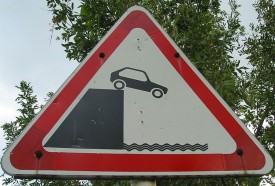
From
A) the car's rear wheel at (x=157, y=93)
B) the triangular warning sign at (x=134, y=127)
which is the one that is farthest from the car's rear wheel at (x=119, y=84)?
the car's rear wheel at (x=157, y=93)

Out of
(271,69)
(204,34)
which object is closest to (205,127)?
(204,34)

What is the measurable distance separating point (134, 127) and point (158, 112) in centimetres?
14

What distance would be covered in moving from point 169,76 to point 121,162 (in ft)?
1.70

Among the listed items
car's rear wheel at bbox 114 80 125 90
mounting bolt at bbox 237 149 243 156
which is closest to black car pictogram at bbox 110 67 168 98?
car's rear wheel at bbox 114 80 125 90

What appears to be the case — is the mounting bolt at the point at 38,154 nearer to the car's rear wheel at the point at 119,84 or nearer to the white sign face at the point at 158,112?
the white sign face at the point at 158,112

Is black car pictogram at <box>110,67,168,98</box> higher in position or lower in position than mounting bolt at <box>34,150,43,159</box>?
higher

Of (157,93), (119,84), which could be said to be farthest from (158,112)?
(119,84)

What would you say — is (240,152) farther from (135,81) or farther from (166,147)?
(135,81)

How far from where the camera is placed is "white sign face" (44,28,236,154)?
1501 mm

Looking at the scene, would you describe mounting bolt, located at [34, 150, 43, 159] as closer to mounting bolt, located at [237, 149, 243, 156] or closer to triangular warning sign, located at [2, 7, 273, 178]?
triangular warning sign, located at [2, 7, 273, 178]

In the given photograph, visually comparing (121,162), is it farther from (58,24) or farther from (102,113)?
(58,24)

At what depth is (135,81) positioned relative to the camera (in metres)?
1.65

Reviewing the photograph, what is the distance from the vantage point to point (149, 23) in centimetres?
188

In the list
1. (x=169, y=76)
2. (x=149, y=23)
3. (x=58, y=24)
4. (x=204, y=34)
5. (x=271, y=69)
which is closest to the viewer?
(x=169, y=76)
